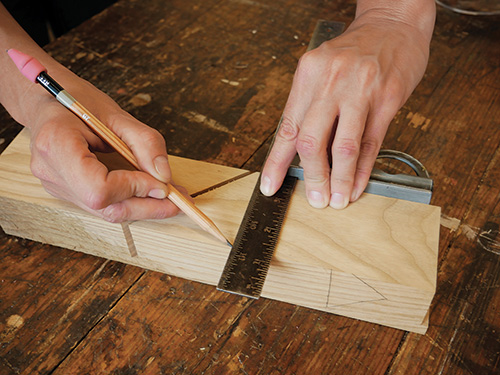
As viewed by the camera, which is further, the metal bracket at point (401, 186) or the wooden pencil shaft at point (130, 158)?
the metal bracket at point (401, 186)

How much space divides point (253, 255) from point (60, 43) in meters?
1.53

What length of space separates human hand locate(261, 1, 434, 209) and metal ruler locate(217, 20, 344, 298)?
0.14ft

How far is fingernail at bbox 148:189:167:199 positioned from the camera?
1193mm

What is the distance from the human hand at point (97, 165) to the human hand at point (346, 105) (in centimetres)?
32

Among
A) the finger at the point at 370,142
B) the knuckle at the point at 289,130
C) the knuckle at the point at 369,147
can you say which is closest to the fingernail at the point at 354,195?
the finger at the point at 370,142

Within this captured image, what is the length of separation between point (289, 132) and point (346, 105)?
174 mm

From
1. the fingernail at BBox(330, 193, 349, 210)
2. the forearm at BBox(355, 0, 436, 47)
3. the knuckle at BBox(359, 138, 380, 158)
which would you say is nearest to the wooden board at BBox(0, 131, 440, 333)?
the fingernail at BBox(330, 193, 349, 210)

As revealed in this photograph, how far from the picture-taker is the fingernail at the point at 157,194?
1.19 metres

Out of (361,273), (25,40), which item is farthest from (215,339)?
(25,40)

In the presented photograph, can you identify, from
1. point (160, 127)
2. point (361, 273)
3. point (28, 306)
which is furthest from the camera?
point (160, 127)

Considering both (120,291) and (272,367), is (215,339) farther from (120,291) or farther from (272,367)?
(120,291)

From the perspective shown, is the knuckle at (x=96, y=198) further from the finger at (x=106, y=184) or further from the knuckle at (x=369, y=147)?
the knuckle at (x=369, y=147)

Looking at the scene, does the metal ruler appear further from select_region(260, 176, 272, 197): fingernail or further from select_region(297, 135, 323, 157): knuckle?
select_region(297, 135, 323, 157): knuckle

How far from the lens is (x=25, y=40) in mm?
1481
